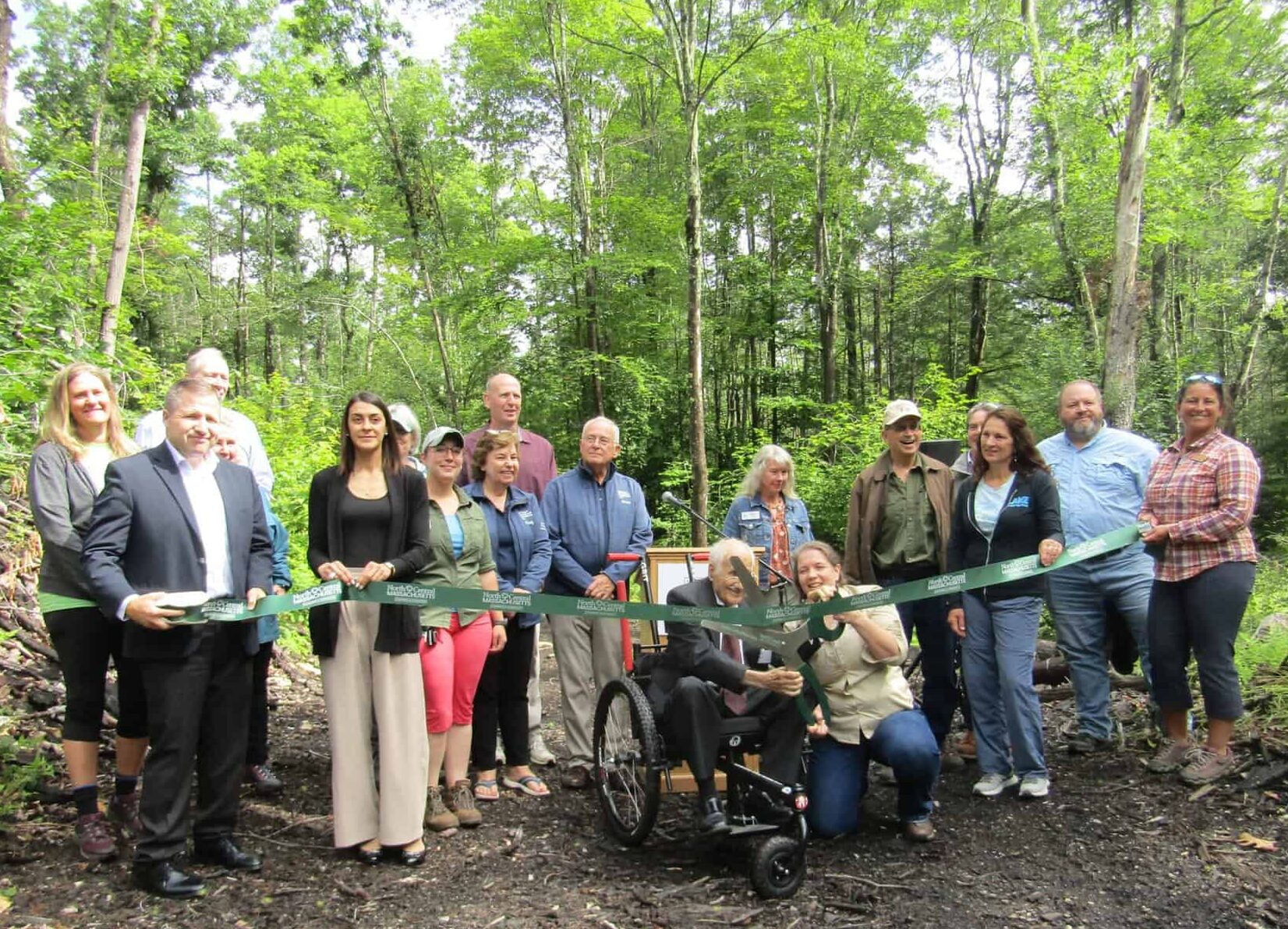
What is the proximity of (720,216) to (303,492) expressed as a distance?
13.9 m

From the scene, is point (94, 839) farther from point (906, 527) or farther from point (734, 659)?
point (906, 527)

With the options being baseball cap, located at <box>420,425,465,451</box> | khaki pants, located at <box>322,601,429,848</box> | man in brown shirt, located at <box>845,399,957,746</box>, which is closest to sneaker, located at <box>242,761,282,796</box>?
khaki pants, located at <box>322,601,429,848</box>

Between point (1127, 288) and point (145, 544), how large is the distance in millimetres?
7361

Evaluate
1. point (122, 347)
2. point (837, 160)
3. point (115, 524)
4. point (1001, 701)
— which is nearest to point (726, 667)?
point (1001, 701)

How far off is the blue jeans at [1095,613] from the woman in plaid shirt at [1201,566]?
0.34m

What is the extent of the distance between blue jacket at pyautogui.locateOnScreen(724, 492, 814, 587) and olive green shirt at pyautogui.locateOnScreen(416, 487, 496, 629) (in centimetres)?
139

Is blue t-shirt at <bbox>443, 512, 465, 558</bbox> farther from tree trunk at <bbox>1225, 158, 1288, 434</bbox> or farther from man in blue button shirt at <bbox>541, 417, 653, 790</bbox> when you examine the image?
tree trunk at <bbox>1225, 158, 1288, 434</bbox>

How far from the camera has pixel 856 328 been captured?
23.7 metres

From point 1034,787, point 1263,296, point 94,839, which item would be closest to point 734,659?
point 1034,787

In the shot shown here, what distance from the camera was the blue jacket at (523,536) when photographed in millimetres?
4211

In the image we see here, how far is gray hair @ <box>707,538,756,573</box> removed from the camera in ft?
11.4

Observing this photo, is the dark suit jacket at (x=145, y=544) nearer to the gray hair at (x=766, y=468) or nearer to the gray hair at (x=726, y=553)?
the gray hair at (x=726, y=553)

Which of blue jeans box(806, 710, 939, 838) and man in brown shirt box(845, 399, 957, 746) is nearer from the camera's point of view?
blue jeans box(806, 710, 939, 838)

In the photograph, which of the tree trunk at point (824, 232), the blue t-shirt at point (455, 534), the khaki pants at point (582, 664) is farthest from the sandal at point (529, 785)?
the tree trunk at point (824, 232)
